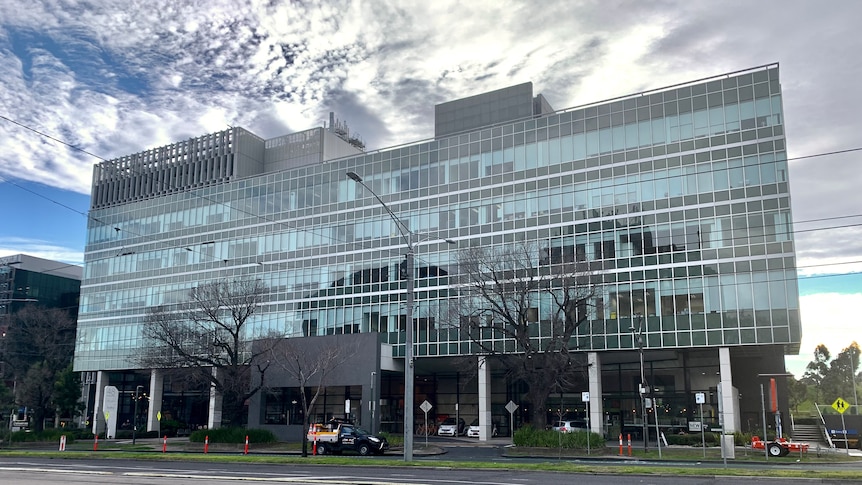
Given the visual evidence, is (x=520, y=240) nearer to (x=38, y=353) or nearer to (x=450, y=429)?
(x=450, y=429)

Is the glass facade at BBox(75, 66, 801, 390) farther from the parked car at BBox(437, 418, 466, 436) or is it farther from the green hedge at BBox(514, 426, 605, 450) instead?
the green hedge at BBox(514, 426, 605, 450)

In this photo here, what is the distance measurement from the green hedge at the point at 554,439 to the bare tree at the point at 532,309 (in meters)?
2.57

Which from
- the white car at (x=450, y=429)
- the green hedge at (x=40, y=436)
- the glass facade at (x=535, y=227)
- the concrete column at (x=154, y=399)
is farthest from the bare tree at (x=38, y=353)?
the white car at (x=450, y=429)

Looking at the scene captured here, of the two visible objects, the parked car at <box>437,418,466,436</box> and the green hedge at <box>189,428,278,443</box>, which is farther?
the parked car at <box>437,418,466,436</box>

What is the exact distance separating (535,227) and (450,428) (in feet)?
64.3

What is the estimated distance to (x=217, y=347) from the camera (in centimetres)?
5831

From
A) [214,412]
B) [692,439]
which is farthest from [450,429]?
[214,412]

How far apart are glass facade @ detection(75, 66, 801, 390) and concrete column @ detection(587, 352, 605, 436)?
130 centimetres

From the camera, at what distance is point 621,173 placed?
54469 millimetres

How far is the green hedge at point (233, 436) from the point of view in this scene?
50.9 m

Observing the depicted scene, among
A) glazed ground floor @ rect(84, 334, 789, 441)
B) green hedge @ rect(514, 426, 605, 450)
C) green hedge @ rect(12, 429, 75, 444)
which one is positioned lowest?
green hedge @ rect(12, 429, 75, 444)

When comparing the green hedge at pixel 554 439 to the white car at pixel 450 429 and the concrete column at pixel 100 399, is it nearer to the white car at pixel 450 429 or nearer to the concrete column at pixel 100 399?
the white car at pixel 450 429

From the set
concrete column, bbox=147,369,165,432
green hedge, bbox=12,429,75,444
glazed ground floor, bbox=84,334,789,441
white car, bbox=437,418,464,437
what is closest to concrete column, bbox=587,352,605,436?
glazed ground floor, bbox=84,334,789,441

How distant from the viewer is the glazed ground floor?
182 feet
